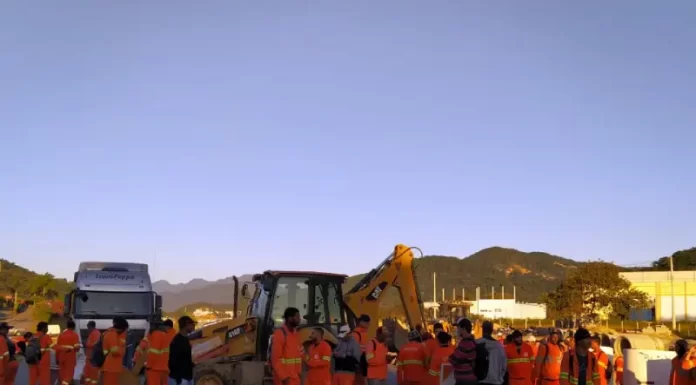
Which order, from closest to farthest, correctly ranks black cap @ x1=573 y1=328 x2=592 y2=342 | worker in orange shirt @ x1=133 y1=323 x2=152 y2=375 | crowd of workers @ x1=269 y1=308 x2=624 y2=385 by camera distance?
black cap @ x1=573 y1=328 x2=592 y2=342
crowd of workers @ x1=269 y1=308 x2=624 y2=385
worker in orange shirt @ x1=133 y1=323 x2=152 y2=375

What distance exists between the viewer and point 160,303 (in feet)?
79.6

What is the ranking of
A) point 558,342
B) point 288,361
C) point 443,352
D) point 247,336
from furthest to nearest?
point 247,336 < point 558,342 < point 443,352 < point 288,361

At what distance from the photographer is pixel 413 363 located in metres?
13.6

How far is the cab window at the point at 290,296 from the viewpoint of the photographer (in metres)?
16.7

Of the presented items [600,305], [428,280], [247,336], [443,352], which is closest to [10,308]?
[600,305]

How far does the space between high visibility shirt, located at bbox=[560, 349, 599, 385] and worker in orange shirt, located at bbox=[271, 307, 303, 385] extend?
363cm

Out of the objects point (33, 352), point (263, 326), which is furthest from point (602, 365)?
point (33, 352)

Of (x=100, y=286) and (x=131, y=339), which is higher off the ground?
(x=100, y=286)

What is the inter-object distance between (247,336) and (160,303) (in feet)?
27.3

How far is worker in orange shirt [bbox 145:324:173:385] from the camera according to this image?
12.0 metres

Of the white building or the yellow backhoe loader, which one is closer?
the yellow backhoe loader

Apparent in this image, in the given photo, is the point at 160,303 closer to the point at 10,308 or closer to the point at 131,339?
the point at 131,339

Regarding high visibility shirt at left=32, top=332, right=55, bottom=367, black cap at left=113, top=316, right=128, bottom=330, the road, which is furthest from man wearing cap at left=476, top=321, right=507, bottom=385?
high visibility shirt at left=32, top=332, right=55, bottom=367

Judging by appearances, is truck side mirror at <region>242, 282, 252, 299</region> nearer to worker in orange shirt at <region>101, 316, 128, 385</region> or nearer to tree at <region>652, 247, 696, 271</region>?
worker in orange shirt at <region>101, 316, 128, 385</region>
